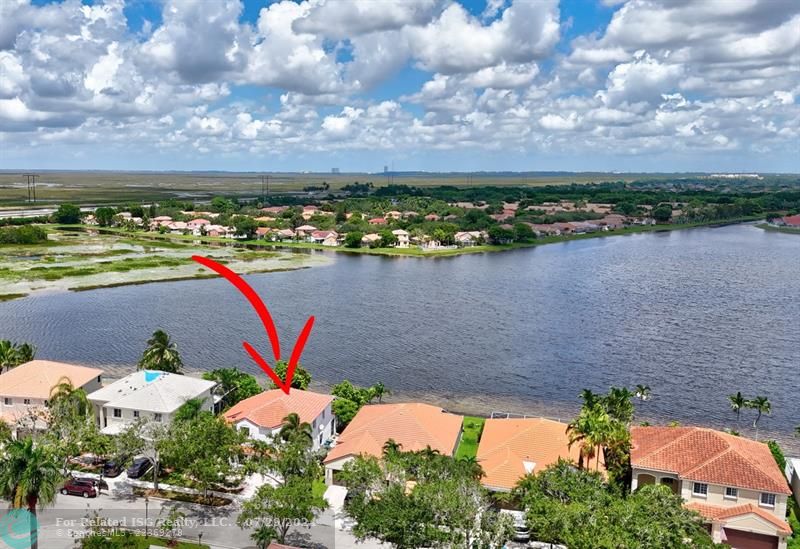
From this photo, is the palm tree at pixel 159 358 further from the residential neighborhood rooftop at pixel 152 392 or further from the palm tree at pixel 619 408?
the palm tree at pixel 619 408

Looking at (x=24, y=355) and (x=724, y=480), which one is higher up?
(x=24, y=355)

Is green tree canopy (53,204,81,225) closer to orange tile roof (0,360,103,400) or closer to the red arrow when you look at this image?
orange tile roof (0,360,103,400)

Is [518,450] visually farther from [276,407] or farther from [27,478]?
[27,478]

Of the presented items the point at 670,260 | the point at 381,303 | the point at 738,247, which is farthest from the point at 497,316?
the point at 738,247

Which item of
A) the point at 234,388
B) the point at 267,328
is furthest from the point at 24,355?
the point at 267,328

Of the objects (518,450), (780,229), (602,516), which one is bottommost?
(518,450)

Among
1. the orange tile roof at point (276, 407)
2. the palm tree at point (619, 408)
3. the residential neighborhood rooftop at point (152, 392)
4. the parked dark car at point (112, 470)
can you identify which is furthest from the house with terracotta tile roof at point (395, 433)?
the parked dark car at point (112, 470)

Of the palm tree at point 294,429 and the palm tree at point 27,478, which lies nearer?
the palm tree at point 27,478

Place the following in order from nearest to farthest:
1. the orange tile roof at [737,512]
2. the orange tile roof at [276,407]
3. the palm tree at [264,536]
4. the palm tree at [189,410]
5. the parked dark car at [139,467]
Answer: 1. the palm tree at [264,536]
2. the orange tile roof at [737,512]
3. the parked dark car at [139,467]
4. the palm tree at [189,410]
5. the orange tile roof at [276,407]
